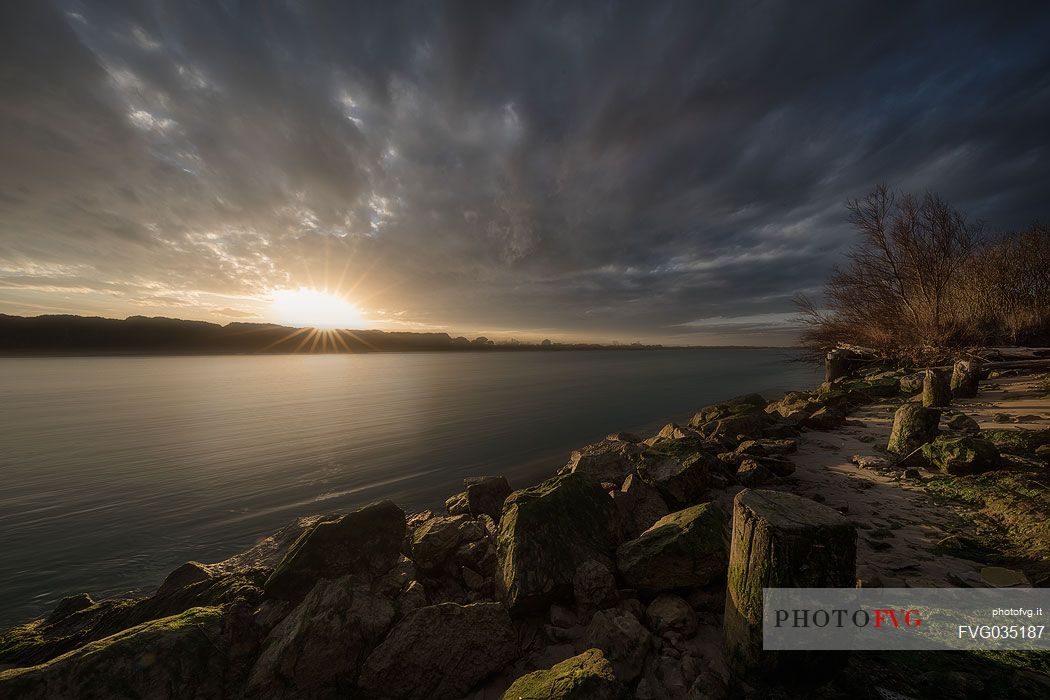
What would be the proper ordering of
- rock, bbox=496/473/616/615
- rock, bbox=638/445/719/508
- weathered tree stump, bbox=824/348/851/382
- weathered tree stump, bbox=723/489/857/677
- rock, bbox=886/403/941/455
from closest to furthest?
weathered tree stump, bbox=723/489/857/677
rock, bbox=496/473/616/615
rock, bbox=638/445/719/508
rock, bbox=886/403/941/455
weathered tree stump, bbox=824/348/851/382

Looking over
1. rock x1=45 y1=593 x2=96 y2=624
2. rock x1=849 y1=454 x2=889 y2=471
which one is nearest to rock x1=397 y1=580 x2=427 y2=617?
rock x1=45 y1=593 x2=96 y2=624

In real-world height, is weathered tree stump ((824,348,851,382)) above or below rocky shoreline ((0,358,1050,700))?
above

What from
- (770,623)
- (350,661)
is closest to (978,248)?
A: (770,623)

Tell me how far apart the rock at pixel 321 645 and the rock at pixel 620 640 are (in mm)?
2699

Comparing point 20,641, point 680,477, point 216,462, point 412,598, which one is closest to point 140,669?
point 412,598

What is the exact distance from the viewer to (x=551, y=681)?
3.30 m

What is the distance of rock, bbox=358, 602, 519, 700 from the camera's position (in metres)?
4.07

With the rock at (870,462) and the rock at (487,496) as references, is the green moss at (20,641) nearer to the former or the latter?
the rock at (487,496)

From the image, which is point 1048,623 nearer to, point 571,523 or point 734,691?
point 734,691

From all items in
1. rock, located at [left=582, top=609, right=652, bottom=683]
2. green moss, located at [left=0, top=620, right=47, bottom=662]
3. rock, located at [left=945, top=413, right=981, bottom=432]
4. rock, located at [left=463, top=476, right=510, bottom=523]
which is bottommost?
green moss, located at [left=0, top=620, right=47, bottom=662]

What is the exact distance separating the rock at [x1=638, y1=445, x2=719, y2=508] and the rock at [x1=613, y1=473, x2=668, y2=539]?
0.19 metres

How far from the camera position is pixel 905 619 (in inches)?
154

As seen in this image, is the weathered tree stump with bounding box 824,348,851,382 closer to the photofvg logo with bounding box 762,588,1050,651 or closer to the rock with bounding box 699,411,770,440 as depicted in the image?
the rock with bounding box 699,411,770,440

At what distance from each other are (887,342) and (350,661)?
3164 cm
